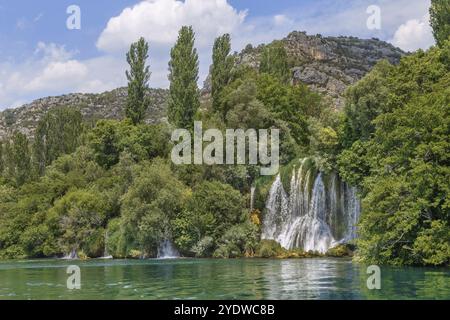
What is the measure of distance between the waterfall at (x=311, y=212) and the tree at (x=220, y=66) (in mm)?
24609

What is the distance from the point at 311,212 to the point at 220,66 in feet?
108

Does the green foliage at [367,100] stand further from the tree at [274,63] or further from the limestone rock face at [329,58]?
the limestone rock face at [329,58]

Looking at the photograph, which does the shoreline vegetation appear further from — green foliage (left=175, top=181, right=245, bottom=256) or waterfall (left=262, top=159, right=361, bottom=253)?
green foliage (left=175, top=181, right=245, bottom=256)

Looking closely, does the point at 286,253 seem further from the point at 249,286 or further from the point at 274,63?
the point at 274,63

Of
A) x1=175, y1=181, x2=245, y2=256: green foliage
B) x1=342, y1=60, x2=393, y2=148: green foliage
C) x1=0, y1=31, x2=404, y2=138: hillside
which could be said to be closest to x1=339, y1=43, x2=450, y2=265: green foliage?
x1=342, y1=60, x2=393, y2=148: green foliage

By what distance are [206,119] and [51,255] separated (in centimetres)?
2655

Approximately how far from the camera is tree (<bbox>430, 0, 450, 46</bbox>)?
61531 mm

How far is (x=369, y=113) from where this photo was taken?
52.2m

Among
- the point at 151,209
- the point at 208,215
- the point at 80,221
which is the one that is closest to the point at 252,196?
the point at 208,215

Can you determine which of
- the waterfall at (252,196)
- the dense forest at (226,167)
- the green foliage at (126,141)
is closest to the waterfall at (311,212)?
the dense forest at (226,167)

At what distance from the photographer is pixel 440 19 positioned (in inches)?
2493

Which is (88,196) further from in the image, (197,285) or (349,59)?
(349,59)

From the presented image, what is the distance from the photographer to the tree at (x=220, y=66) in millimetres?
82750

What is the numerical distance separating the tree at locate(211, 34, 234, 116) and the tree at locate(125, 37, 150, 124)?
11254 mm
